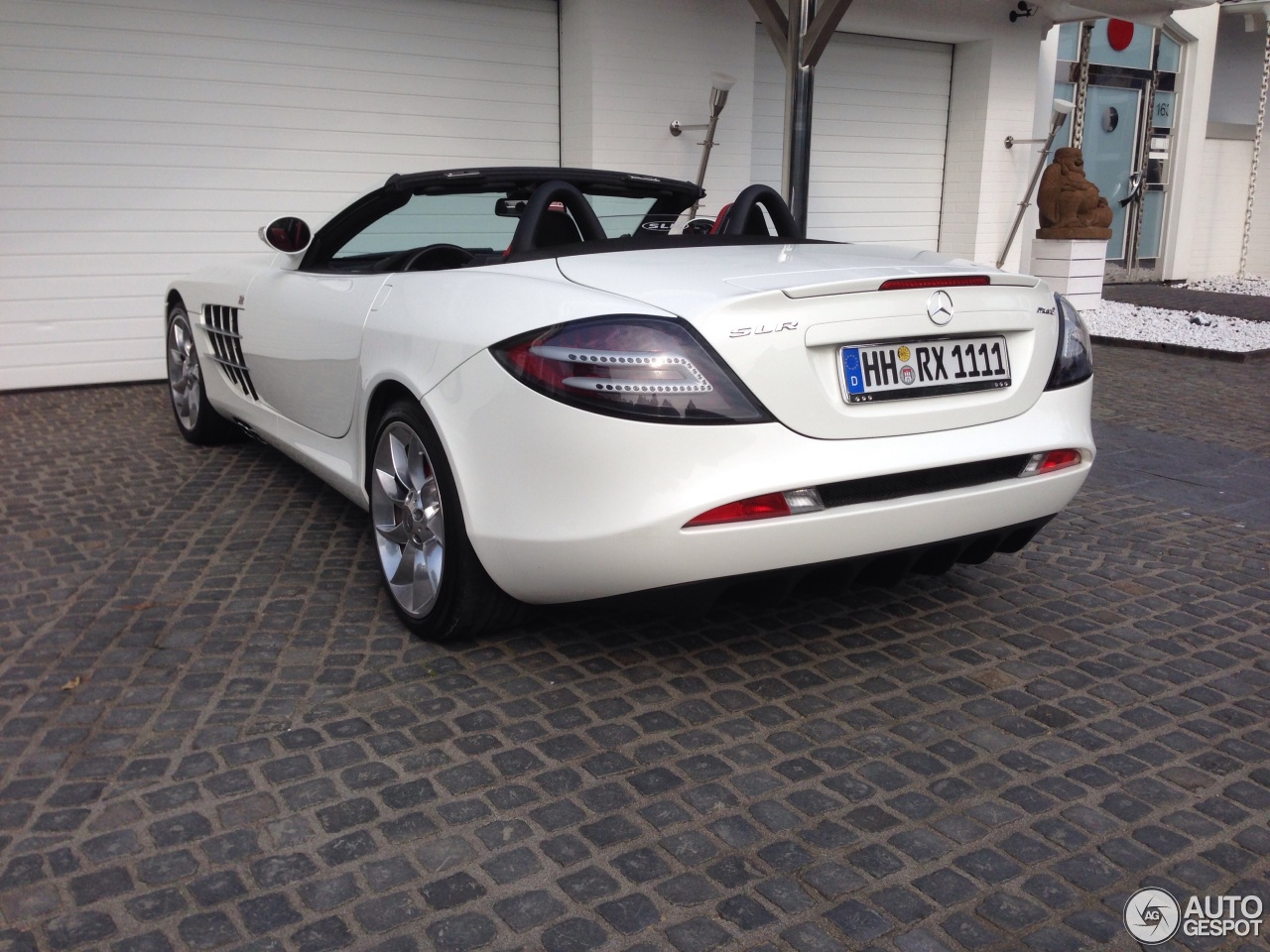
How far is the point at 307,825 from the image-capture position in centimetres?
226

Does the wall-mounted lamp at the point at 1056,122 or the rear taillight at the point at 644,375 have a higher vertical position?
the wall-mounted lamp at the point at 1056,122

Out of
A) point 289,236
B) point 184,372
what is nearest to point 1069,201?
point 184,372

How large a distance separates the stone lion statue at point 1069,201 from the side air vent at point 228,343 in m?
10.9

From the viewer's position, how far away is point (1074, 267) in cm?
1314

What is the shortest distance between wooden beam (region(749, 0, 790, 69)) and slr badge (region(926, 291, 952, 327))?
7394 mm

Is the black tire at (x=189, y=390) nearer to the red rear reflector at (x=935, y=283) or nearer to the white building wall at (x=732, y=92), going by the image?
the red rear reflector at (x=935, y=283)

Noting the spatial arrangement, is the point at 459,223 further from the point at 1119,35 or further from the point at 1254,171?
the point at 1254,171

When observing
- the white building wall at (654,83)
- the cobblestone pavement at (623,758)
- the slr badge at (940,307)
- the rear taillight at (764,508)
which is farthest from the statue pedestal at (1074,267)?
the rear taillight at (764,508)

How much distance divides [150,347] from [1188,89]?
15950 mm

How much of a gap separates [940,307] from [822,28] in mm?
7165

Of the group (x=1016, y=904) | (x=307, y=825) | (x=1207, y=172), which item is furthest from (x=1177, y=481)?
(x=1207, y=172)

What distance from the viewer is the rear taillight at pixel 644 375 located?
2512 millimetres

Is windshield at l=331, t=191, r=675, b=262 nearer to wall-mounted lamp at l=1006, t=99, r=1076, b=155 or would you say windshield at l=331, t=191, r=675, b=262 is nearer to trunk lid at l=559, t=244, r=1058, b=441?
trunk lid at l=559, t=244, r=1058, b=441

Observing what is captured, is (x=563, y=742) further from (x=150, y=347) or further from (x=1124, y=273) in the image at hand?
(x=1124, y=273)
